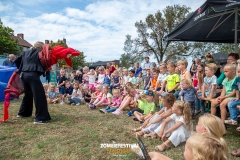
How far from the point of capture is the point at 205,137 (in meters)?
1.51

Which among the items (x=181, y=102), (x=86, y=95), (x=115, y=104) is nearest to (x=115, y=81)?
(x=86, y=95)

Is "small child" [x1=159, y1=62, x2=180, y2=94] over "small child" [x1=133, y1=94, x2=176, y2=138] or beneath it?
over

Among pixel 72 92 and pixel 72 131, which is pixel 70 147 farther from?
pixel 72 92

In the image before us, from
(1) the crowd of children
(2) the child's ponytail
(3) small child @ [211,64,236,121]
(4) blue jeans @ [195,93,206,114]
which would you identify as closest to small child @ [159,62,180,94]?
(1) the crowd of children

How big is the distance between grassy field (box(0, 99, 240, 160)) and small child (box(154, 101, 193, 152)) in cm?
12

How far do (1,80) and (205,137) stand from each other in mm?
8144

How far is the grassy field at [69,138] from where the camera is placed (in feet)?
9.44

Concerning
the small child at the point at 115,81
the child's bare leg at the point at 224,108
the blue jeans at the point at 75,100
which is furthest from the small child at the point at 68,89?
the child's bare leg at the point at 224,108

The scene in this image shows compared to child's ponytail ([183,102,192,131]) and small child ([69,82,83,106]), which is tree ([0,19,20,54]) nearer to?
small child ([69,82,83,106])

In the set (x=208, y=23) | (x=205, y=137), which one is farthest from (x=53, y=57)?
(x=208, y=23)

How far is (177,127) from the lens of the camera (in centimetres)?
329

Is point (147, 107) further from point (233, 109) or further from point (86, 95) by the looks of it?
point (86, 95)

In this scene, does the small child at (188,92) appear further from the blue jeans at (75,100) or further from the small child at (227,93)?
the blue jeans at (75,100)

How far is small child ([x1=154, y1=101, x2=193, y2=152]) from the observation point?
3.18m
